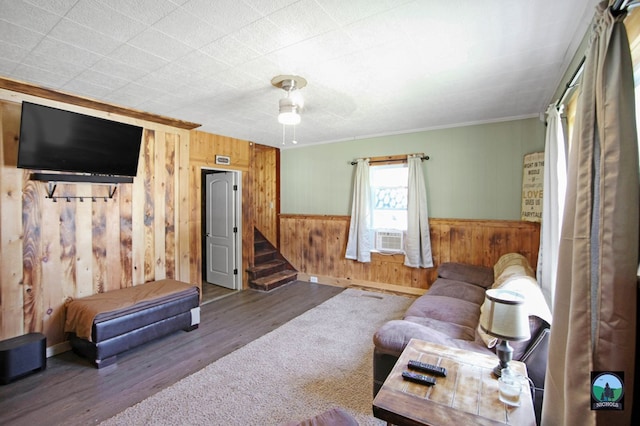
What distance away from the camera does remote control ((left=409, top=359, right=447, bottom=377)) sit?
60.0 inches

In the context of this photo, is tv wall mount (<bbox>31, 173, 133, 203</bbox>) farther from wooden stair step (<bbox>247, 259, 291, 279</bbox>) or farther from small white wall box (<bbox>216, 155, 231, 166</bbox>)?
wooden stair step (<bbox>247, 259, 291, 279</bbox>)

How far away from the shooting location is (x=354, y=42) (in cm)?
196

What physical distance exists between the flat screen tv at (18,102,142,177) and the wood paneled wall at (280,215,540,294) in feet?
10.0

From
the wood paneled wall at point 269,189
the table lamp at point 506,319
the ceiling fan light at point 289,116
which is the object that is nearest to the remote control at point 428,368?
the table lamp at point 506,319

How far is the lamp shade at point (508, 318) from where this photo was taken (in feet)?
4.50

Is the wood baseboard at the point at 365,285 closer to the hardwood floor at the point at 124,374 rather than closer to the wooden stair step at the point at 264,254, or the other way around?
the wooden stair step at the point at 264,254

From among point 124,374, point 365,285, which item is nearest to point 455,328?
point 365,285

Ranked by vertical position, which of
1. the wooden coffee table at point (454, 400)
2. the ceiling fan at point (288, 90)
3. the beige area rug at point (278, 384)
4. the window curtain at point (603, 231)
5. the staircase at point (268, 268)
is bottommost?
the beige area rug at point (278, 384)

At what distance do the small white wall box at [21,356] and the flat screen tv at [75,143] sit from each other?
1501mm

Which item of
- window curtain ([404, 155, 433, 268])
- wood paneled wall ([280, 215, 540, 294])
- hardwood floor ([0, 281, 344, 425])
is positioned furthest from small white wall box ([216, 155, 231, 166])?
window curtain ([404, 155, 433, 268])

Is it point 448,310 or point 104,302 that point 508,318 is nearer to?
point 448,310

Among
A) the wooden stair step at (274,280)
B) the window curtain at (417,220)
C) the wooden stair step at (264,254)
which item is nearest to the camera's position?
the window curtain at (417,220)

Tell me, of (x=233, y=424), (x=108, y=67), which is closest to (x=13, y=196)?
(x=108, y=67)

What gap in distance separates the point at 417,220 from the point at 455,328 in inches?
85.7
